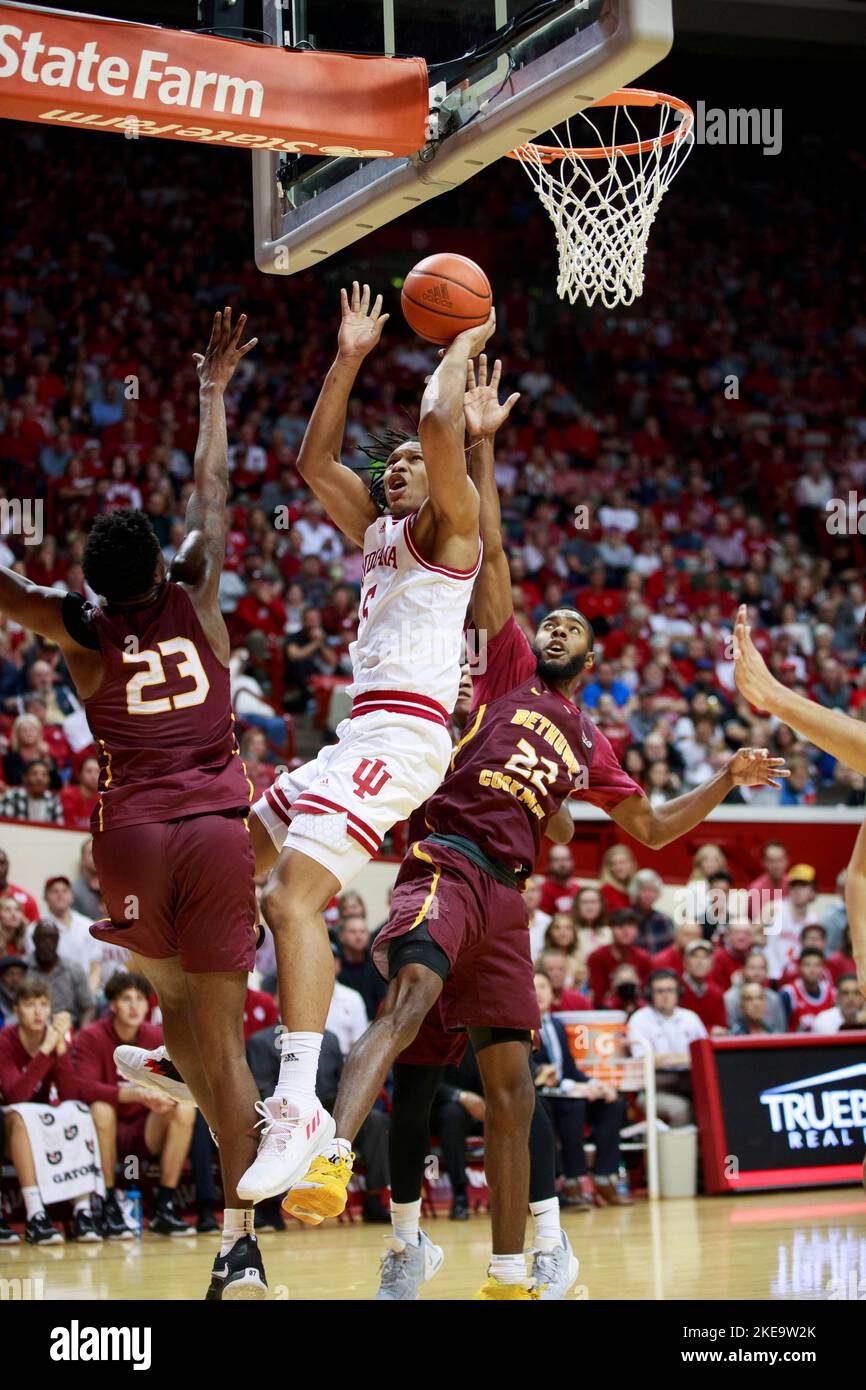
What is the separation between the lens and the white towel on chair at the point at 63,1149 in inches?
360

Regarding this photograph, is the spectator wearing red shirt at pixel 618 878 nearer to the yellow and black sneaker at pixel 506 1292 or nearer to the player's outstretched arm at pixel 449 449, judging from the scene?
the yellow and black sneaker at pixel 506 1292

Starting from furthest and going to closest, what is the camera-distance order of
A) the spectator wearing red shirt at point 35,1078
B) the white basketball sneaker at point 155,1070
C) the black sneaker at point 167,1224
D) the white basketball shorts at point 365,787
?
the black sneaker at point 167,1224
the spectator wearing red shirt at point 35,1078
the white basketball sneaker at point 155,1070
the white basketball shorts at point 365,787

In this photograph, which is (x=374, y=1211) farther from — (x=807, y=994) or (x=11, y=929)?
(x=807, y=994)

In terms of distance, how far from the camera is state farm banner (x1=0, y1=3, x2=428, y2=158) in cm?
544

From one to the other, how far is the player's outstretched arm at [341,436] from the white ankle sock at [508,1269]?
257 centimetres

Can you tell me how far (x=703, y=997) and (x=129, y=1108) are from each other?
4.47 meters

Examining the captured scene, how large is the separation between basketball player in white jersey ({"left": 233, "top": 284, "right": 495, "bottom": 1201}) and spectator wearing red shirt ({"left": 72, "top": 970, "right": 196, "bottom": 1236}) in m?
4.08

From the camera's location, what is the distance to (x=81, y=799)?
38.0 feet

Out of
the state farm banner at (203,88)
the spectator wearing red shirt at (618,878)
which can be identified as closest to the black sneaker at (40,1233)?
the spectator wearing red shirt at (618,878)

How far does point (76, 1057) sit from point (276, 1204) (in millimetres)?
1503

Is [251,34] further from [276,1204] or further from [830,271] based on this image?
[830,271]

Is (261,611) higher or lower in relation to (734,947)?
higher

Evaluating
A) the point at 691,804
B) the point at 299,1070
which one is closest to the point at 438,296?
the point at 691,804

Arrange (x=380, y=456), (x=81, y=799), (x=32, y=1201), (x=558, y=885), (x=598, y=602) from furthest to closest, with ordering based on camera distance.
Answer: (x=598, y=602), (x=558, y=885), (x=81, y=799), (x=32, y=1201), (x=380, y=456)
